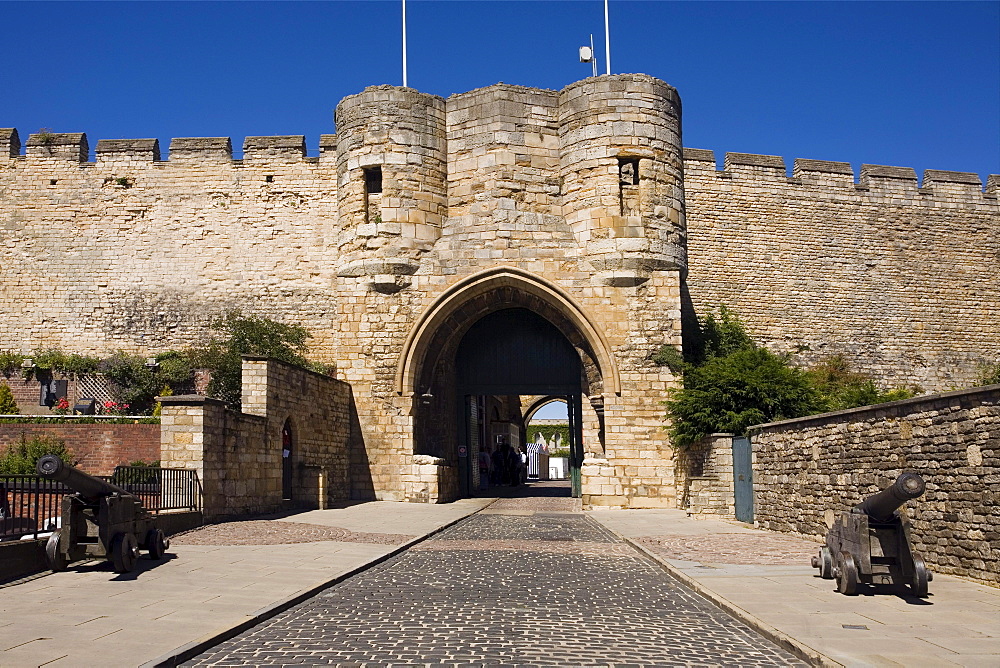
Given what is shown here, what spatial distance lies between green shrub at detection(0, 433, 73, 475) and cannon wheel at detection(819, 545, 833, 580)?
1311 cm

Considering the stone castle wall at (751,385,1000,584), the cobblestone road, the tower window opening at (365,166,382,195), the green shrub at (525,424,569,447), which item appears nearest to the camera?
the cobblestone road

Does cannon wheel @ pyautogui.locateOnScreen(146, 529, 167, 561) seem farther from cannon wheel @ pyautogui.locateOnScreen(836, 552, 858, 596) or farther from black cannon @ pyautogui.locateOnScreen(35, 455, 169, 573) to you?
cannon wheel @ pyautogui.locateOnScreen(836, 552, 858, 596)

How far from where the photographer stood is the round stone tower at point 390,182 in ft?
57.6

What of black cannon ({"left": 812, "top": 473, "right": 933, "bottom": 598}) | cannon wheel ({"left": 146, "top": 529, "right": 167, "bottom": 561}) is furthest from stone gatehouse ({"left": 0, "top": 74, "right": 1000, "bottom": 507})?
black cannon ({"left": 812, "top": 473, "right": 933, "bottom": 598})

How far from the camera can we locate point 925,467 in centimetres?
782

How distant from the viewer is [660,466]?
16672 millimetres

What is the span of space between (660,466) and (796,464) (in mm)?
5695

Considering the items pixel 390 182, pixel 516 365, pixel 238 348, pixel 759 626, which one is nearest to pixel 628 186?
pixel 516 365

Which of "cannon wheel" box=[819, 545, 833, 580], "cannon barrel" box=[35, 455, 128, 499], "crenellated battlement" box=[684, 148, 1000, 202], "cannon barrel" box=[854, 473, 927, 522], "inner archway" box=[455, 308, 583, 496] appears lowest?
"cannon wheel" box=[819, 545, 833, 580]

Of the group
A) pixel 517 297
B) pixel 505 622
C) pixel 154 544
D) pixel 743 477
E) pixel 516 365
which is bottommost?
pixel 505 622

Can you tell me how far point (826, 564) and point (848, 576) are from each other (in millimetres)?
703

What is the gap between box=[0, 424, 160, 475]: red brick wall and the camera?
1761cm

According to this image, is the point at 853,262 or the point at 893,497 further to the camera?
the point at 853,262

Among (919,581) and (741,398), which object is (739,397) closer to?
(741,398)
